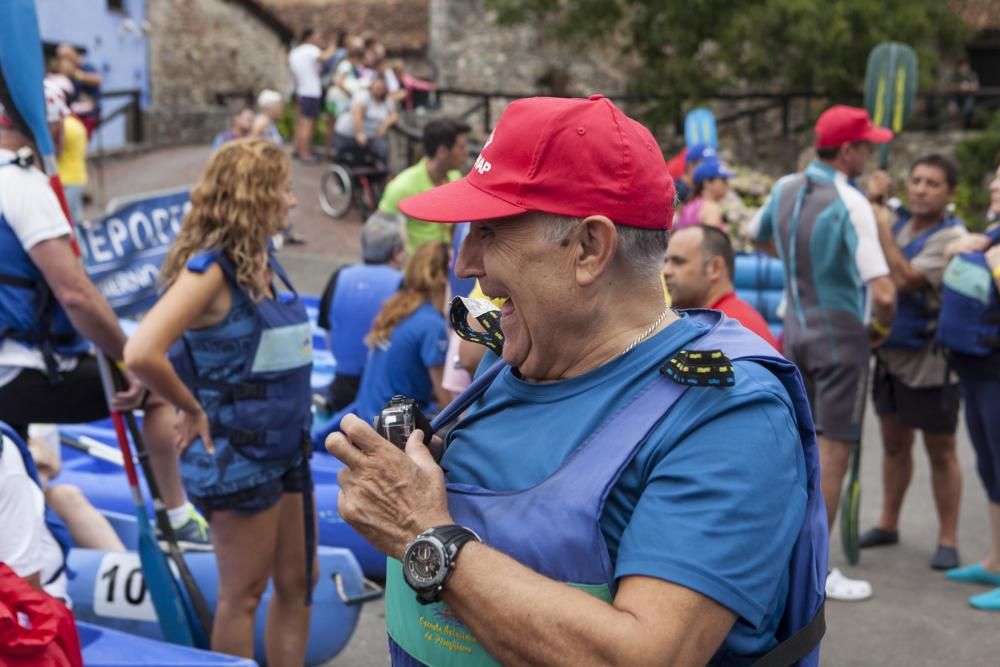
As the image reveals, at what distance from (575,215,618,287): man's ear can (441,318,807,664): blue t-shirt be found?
0.13 m

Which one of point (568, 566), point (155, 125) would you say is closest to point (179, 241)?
point (568, 566)

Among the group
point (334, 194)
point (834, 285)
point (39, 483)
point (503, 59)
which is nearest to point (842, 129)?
point (834, 285)

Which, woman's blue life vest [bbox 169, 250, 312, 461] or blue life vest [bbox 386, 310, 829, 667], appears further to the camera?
woman's blue life vest [bbox 169, 250, 312, 461]

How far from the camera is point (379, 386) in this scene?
5203 mm

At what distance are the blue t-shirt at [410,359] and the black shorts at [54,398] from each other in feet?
3.70

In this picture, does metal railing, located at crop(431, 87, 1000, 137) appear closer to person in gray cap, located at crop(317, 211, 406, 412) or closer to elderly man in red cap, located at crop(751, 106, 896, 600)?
person in gray cap, located at crop(317, 211, 406, 412)

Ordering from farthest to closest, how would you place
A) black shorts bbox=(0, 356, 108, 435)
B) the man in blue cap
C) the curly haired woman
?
the man in blue cap < black shorts bbox=(0, 356, 108, 435) < the curly haired woman

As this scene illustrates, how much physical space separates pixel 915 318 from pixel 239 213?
3478 mm

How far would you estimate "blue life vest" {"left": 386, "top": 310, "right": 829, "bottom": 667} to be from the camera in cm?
161

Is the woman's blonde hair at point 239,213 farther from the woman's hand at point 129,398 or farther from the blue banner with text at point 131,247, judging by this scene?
the blue banner with text at point 131,247

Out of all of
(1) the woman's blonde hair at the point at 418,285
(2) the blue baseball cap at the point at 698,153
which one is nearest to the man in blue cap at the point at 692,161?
(2) the blue baseball cap at the point at 698,153

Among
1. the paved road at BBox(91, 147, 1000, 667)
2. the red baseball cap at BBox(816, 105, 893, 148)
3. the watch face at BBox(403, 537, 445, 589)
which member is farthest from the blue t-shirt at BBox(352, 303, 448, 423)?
the watch face at BBox(403, 537, 445, 589)

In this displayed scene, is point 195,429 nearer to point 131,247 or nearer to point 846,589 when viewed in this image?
point 846,589

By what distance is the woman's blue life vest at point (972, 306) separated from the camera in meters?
5.09
